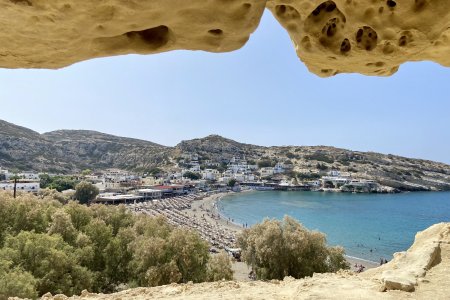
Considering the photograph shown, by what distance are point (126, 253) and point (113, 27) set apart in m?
22.8

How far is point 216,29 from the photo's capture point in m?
4.06

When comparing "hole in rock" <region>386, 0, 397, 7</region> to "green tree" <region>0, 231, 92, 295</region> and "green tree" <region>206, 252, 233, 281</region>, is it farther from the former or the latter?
"green tree" <region>206, 252, 233, 281</region>

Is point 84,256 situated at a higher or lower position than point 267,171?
lower

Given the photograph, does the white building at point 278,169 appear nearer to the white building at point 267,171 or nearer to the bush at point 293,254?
the white building at point 267,171

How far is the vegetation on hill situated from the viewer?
18.2m

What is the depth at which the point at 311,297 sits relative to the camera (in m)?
7.60

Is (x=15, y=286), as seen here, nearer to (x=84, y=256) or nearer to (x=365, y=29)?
(x=84, y=256)

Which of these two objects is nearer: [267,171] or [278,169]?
[278,169]

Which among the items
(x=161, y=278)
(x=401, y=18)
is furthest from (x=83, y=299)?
(x=161, y=278)

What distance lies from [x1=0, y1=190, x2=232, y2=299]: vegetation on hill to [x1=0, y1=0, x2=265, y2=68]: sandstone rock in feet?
44.3

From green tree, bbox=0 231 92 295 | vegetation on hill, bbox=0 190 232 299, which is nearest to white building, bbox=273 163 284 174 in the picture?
vegetation on hill, bbox=0 190 232 299

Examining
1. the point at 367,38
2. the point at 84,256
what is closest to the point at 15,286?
the point at 84,256

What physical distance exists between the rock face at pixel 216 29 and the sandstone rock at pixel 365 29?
11 millimetres

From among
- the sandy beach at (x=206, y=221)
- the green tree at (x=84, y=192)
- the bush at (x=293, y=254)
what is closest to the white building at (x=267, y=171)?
the sandy beach at (x=206, y=221)
